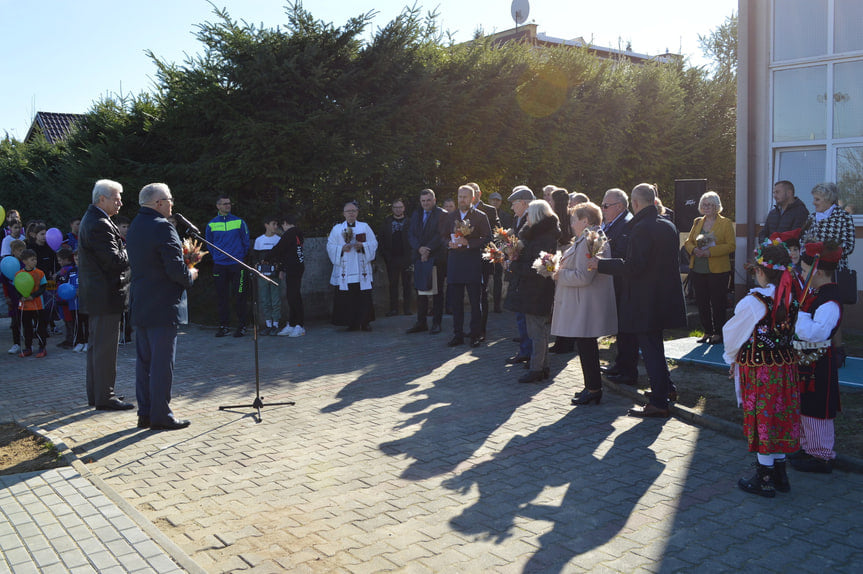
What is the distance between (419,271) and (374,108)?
4.49 m

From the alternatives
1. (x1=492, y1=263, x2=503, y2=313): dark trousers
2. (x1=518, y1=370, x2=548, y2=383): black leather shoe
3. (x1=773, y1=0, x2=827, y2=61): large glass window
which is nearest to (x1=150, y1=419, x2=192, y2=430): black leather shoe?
(x1=518, y1=370, x2=548, y2=383): black leather shoe

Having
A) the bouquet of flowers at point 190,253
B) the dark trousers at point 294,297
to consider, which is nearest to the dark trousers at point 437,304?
the dark trousers at point 294,297

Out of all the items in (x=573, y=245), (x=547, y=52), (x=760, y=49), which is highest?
(x=547, y=52)

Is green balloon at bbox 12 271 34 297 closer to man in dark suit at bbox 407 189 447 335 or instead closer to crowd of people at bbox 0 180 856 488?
crowd of people at bbox 0 180 856 488

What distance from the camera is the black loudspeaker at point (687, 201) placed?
47.5ft

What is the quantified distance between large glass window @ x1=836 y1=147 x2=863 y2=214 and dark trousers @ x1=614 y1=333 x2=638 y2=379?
17.4ft

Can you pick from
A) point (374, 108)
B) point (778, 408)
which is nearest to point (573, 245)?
point (778, 408)

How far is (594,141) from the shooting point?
19281 millimetres

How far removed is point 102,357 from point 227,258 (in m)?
4.61

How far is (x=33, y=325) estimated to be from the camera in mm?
10945

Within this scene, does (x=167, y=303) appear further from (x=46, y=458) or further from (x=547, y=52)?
(x=547, y=52)

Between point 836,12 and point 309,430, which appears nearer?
point 309,430

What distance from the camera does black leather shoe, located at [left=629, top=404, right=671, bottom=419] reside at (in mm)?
6883

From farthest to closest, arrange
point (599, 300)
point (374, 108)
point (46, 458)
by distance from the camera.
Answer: point (374, 108), point (599, 300), point (46, 458)
